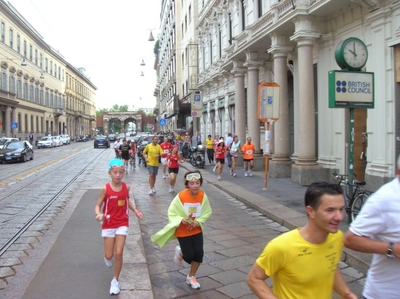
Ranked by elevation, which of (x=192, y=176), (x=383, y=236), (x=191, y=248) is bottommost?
(x=191, y=248)

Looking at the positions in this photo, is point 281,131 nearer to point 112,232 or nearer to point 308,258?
point 112,232

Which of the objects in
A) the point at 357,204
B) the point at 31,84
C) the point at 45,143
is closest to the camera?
the point at 357,204

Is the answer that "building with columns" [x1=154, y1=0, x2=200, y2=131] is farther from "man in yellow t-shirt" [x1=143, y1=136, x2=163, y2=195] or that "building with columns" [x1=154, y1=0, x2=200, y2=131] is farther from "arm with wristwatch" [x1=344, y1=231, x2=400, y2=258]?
"arm with wristwatch" [x1=344, y1=231, x2=400, y2=258]

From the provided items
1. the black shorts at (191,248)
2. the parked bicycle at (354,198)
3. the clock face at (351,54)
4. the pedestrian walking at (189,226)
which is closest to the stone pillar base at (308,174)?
the parked bicycle at (354,198)

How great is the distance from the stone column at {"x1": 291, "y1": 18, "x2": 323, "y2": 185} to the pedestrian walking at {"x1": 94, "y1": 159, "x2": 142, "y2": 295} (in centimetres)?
893

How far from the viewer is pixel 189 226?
4781 millimetres

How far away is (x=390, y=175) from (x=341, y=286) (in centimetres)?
870

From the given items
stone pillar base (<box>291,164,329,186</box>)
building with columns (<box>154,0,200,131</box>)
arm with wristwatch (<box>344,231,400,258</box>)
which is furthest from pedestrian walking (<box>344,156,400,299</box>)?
building with columns (<box>154,0,200,131</box>)

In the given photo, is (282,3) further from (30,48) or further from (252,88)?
(30,48)

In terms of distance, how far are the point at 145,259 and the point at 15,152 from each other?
22.6 m

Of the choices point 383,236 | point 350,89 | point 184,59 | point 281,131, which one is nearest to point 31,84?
point 184,59

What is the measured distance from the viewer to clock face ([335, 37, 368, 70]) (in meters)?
7.30

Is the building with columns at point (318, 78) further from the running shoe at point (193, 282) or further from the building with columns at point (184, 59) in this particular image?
the building with columns at point (184, 59)

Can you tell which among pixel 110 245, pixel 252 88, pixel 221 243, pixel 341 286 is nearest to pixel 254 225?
pixel 221 243
